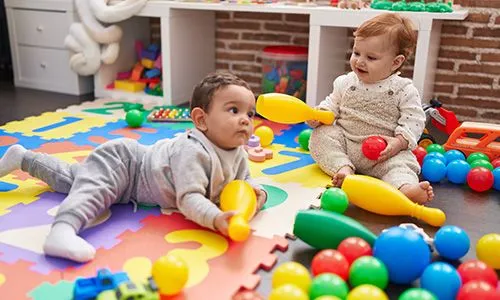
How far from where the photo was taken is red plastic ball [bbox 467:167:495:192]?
60.2 inches

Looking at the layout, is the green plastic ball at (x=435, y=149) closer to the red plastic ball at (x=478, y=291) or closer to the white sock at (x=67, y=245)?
the red plastic ball at (x=478, y=291)

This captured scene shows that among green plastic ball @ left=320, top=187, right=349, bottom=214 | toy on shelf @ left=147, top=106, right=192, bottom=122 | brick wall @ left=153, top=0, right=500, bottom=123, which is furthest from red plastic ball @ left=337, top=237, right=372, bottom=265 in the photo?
brick wall @ left=153, top=0, right=500, bottom=123

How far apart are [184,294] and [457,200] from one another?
0.87m

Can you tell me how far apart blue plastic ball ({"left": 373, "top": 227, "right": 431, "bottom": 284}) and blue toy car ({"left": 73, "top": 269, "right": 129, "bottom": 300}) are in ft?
1.57

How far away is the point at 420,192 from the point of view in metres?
1.40

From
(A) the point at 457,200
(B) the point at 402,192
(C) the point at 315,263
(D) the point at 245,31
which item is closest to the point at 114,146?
(C) the point at 315,263

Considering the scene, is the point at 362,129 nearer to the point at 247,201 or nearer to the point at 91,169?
the point at 247,201

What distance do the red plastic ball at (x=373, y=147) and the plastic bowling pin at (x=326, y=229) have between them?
0.46 meters

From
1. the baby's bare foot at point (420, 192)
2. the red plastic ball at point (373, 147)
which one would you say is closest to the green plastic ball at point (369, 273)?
the baby's bare foot at point (420, 192)

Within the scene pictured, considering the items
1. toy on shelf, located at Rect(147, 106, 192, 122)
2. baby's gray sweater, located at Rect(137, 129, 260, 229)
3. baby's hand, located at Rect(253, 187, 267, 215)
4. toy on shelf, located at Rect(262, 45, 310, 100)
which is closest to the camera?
baby's gray sweater, located at Rect(137, 129, 260, 229)

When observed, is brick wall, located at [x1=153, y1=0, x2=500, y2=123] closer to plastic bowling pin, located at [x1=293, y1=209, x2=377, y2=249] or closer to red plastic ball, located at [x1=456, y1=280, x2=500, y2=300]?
plastic bowling pin, located at [x1=293, y1=209, x2=377, y2=249]

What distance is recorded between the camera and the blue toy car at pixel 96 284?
91 centimetres

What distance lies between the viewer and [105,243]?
1153mm

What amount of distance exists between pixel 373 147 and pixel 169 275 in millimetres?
819
